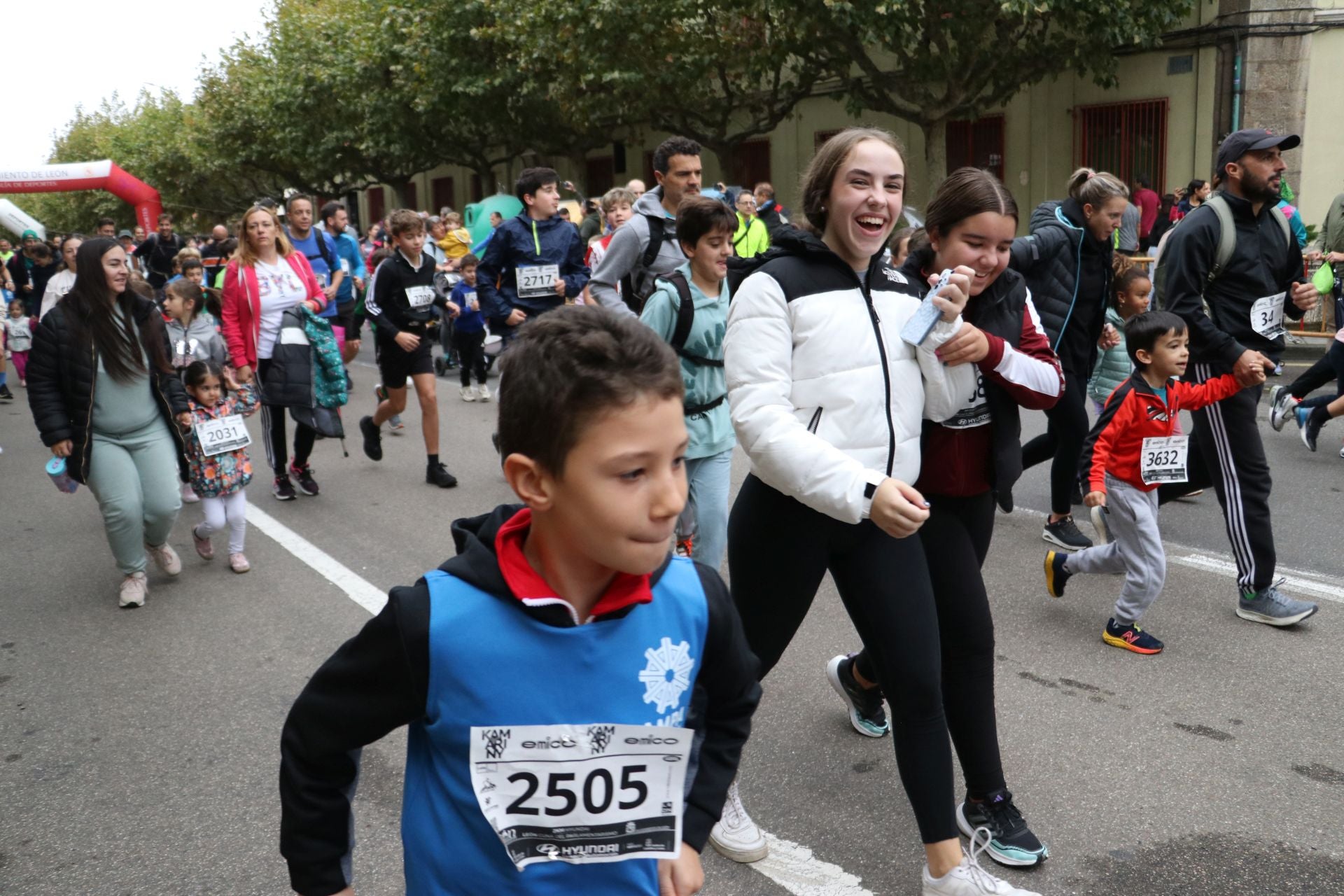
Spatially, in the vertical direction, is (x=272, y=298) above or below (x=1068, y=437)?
above

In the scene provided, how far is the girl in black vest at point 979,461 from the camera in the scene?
9.93 ft

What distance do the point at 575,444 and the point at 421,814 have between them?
0.61 metres

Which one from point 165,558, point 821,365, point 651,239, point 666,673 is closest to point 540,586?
point 666,673

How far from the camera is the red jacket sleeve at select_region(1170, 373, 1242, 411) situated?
4750 mm

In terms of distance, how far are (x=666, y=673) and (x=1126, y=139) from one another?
65.5 feet

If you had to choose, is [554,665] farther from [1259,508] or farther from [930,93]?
[930,93]

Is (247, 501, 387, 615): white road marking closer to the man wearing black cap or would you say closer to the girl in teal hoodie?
the man wearing black cap

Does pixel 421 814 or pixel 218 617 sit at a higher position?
pixel 421 814

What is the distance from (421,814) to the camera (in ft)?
5.86

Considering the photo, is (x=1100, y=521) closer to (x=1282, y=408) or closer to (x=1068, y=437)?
(x=1068, y=437)

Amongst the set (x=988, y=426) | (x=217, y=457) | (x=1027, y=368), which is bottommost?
(x=217, y=457)

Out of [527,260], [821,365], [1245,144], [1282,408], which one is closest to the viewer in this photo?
[821,365]

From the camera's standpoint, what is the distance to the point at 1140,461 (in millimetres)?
4770

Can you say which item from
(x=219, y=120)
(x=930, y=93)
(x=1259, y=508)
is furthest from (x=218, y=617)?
(x=219, y=120)
